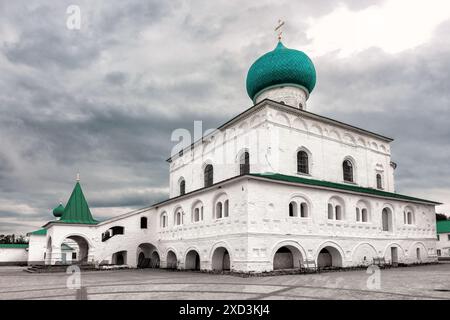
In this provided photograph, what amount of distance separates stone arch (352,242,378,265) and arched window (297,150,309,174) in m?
4.89

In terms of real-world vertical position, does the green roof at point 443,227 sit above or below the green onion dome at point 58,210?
below

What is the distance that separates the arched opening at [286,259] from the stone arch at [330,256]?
45.5 inches

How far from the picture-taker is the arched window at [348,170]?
23391 millimetres

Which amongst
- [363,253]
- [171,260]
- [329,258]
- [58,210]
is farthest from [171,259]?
[58,210]

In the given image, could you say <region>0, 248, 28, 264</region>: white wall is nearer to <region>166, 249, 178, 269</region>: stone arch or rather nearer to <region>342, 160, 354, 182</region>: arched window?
<region>166, 249, 178, 269</region>: stone arch

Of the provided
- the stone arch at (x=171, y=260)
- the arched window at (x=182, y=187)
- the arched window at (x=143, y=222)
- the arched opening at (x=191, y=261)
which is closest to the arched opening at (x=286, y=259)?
the arched opening at (x=191, y=261)

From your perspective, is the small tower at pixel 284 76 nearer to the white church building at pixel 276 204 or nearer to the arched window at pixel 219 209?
the white church building at pixel 276 204

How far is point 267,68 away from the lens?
899 inches

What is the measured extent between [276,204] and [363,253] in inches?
255

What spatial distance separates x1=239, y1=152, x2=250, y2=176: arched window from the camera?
21141 mm
